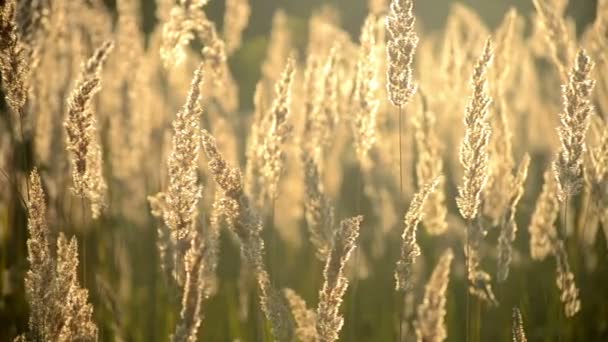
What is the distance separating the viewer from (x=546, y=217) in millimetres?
2533

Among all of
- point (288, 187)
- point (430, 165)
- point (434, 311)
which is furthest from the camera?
point (288, 187)

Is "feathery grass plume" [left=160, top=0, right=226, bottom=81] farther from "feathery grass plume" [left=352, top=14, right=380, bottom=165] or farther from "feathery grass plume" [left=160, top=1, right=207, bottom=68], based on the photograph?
"feathery grass plume" [left=352, top=14, right=380, bottom=165]

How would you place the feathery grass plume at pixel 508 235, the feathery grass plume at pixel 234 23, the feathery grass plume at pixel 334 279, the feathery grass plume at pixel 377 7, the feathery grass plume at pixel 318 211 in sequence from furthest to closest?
the feathery grass plume at pixel 234 23 < the feathery grass plume at pixel 377 7 < the feathery grass plume at pixel 318 211 < the feathery grass plume at pixel 508 235 < the feathery grass plume at pixel 334 279

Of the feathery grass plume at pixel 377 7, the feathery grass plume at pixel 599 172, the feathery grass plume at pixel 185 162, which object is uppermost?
the feathery grass plume at pixel 377 7

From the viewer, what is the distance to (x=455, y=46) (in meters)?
3.01

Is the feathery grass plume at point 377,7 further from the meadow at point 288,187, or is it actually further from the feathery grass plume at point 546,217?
the feathery grass plume at point 546,217

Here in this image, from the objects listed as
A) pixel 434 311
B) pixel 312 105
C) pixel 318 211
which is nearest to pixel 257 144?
pixel 312 105

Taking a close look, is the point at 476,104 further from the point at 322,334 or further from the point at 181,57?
the point at 181,57

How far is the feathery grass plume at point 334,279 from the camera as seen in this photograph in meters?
1.74

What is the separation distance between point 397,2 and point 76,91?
2.61ft

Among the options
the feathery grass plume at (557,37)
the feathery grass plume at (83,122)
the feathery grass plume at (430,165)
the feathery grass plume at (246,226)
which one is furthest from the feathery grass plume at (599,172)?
the feathery grass plume at (83,122)

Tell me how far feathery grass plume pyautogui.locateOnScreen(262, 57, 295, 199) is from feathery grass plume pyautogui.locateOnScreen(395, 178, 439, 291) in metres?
0.45

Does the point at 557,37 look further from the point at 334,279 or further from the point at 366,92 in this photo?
the point at 334,279

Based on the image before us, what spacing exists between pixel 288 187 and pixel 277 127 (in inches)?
65.3
